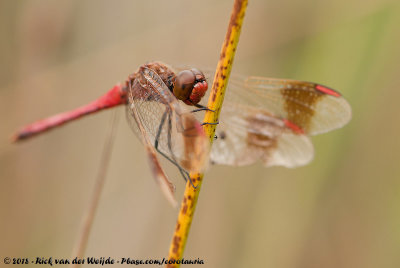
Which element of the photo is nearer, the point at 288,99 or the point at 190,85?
the point at 190,85

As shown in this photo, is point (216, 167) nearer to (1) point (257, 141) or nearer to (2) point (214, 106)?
(1) point (257, 141)

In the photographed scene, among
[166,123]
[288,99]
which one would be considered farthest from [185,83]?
[288,99]

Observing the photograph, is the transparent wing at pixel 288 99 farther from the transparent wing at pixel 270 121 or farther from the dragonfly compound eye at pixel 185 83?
the dragonfly compound eye at pixel 185 83

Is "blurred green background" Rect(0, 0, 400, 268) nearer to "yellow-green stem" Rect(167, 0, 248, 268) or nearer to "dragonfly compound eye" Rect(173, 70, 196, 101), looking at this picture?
"dragonfly compound eye" Rect(173, 70, 196, 101)

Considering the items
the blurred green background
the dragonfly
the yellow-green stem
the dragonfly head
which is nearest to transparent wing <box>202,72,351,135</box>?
the dragonfly

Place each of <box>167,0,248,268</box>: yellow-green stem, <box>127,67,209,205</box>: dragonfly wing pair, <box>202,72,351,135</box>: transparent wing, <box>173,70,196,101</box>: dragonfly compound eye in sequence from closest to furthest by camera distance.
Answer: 1. <box>167,0,248,268</box>: yellow-green stem
2. <box>127,67,209,205</box>: dragonfly wing pair
3. <box>173,70,196,101</box>: dragonfly compound eye
4. <box>202,72,351,135</box>: transparent wing

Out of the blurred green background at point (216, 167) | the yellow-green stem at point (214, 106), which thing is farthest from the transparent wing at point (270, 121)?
the blurred green background at point (216, 167)

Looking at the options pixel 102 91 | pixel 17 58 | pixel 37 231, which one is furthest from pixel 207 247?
pixel 17 58
